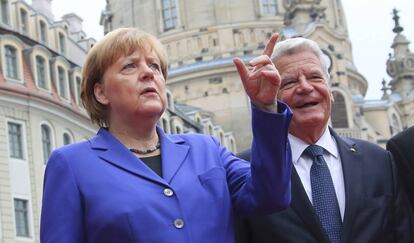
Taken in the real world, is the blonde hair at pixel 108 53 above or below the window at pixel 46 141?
below

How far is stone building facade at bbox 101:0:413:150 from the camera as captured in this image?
51719mm

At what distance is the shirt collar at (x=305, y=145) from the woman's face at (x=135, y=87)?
998mm

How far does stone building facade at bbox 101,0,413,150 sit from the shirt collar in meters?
44.0

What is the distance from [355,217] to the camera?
456 centimetres

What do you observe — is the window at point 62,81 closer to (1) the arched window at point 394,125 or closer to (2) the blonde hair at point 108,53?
(2) the blonde hair at point 108,53

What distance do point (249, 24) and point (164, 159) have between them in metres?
52.0

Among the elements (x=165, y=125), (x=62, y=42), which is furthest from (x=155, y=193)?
(x=165, y=125)

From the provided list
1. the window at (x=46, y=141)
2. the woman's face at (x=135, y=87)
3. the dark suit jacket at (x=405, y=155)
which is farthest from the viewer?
the window at (x=46, y=141)

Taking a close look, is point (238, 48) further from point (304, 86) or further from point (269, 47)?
point (269, 47)

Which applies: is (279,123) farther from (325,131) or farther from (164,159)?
(325,131)

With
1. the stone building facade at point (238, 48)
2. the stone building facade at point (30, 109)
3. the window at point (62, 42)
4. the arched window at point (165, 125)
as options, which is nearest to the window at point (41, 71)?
the stone building facade at point (30, 109)

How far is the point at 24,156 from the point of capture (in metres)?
25.0

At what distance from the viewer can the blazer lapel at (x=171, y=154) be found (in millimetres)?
4047

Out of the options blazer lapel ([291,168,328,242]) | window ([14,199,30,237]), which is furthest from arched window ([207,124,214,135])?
blazer lapel ([291,168,328,242])
